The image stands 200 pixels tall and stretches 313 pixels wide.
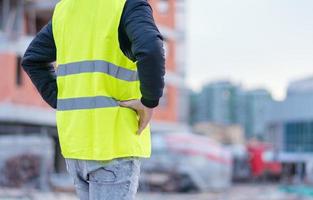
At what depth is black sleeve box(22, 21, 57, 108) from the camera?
236 cm

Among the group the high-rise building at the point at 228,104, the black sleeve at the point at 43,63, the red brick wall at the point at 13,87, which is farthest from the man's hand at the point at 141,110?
the high-rise building at the point at 228,104

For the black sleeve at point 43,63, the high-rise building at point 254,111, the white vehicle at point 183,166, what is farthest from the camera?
the high-rise building at point 254,111

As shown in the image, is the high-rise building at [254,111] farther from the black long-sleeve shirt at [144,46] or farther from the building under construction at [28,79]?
the black long-sleeve shirt at [144,46]

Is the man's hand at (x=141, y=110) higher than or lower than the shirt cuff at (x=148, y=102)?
lower

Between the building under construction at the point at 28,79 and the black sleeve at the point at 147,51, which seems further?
the building under construction at the point at 28,79

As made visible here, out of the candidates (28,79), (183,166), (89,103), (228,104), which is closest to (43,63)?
(89,103)

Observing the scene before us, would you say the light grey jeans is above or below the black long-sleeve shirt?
below

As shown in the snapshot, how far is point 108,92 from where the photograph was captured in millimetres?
2092

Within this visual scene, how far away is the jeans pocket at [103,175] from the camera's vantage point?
2033 millimetres

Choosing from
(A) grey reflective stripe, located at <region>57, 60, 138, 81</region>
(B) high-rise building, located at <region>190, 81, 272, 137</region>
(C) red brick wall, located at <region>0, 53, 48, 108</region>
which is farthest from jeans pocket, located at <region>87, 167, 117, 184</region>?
(B) high-rise building, located at <region>190, 81, 272, 137</region>

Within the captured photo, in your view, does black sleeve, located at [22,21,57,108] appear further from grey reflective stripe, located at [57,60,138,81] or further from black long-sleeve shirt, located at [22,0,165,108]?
black long-sleeve shirt, located at [22,0,165,108]

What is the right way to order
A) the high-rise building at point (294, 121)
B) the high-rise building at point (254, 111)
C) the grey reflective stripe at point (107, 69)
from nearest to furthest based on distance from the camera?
the grey reflective stripe at point (107, 69) < the high-rise building at point (294, 121) < the high-rise building at point (254, 111)

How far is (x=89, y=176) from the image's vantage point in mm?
2100

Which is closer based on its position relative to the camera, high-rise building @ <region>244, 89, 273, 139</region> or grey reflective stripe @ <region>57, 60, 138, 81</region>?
grey reflective stripe @ <region>57, 60, 138, 81</region>
